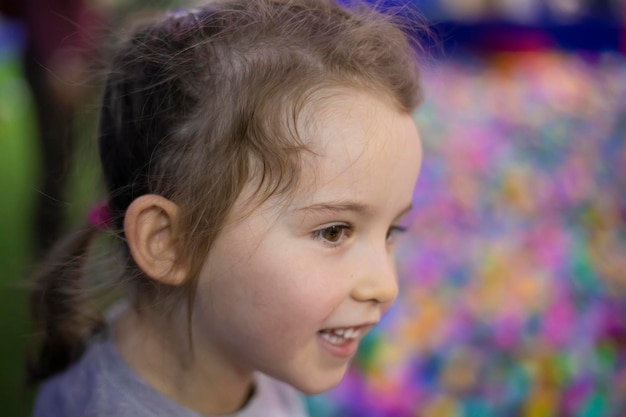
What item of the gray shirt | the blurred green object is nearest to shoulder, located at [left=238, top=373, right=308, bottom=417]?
the gray shirt

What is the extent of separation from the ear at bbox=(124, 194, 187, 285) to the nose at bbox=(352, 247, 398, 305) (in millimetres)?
187

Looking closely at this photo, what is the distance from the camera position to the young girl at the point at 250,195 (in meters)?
0.70

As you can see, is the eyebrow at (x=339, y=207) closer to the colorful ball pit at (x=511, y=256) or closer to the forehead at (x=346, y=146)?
the forehead at (x=346, y=146)

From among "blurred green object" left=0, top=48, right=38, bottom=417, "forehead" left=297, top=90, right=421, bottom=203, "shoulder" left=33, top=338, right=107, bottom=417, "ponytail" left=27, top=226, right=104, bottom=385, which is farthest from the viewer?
"blurred green object" left=0, top=48, right=38, bottom=417

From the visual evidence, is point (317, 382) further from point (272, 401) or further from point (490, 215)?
point (490, 215)

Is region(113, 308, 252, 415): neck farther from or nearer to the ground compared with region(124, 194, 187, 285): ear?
nearer to the ground

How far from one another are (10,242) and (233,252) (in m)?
1.12

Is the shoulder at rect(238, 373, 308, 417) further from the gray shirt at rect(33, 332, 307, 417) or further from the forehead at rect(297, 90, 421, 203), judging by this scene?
the forehead at rect(297, 90, 421, 203)

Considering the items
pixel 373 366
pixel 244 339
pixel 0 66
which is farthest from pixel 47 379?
pixel 0 66

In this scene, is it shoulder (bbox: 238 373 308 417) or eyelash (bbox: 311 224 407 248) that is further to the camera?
shoulder (bbox: 238 373 308 417)

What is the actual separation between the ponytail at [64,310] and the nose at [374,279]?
381 mm

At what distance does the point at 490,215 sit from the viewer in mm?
1607

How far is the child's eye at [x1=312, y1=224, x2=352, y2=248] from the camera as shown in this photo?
719 mm

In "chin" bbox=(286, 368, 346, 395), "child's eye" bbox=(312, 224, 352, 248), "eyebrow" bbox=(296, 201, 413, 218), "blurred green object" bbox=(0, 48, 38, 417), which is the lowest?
"blurred green object" bbox=(0, 48, 38, 417)
